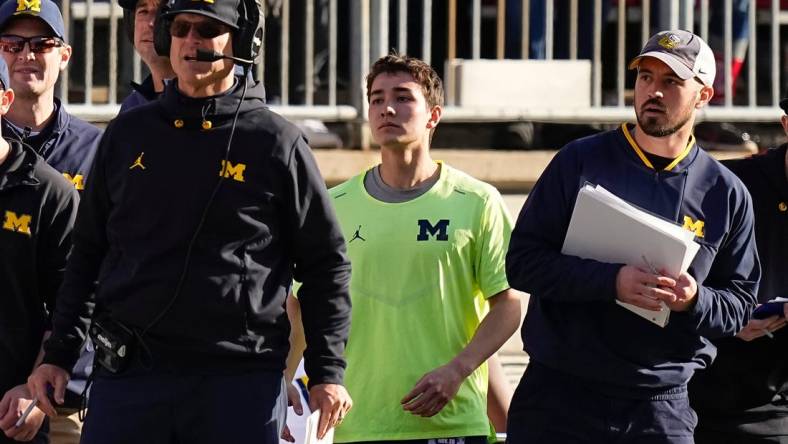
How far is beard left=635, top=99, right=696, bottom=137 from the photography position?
5926 mm

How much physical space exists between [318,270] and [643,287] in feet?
3.23

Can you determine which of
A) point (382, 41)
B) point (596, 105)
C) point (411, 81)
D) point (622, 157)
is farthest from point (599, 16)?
point (622, 157)

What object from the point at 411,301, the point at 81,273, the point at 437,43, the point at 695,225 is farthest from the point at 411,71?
the point at 437,43

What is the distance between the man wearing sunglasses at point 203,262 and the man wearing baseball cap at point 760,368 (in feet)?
6.46

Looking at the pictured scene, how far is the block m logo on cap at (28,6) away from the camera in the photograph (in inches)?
259

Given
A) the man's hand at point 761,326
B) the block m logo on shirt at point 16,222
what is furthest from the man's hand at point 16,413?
the man's hand at point 761,326

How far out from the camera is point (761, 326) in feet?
21.4

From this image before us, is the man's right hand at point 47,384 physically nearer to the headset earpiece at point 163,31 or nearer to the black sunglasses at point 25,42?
the headset earpiece at point 163,31

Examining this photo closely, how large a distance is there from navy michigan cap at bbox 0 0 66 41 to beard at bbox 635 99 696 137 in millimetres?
2138

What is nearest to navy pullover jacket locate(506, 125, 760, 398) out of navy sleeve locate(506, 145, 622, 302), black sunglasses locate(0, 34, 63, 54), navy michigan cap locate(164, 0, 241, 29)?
navy sleeve locate(506, 145, 622, 302)

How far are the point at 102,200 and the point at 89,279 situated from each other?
0.80ft

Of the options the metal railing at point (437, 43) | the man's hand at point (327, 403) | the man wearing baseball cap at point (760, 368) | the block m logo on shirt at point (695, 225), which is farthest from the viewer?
the metal railing at point (437, 43)

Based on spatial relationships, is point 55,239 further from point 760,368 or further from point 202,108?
point 760,368

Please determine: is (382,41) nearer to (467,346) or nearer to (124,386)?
(467,346)
